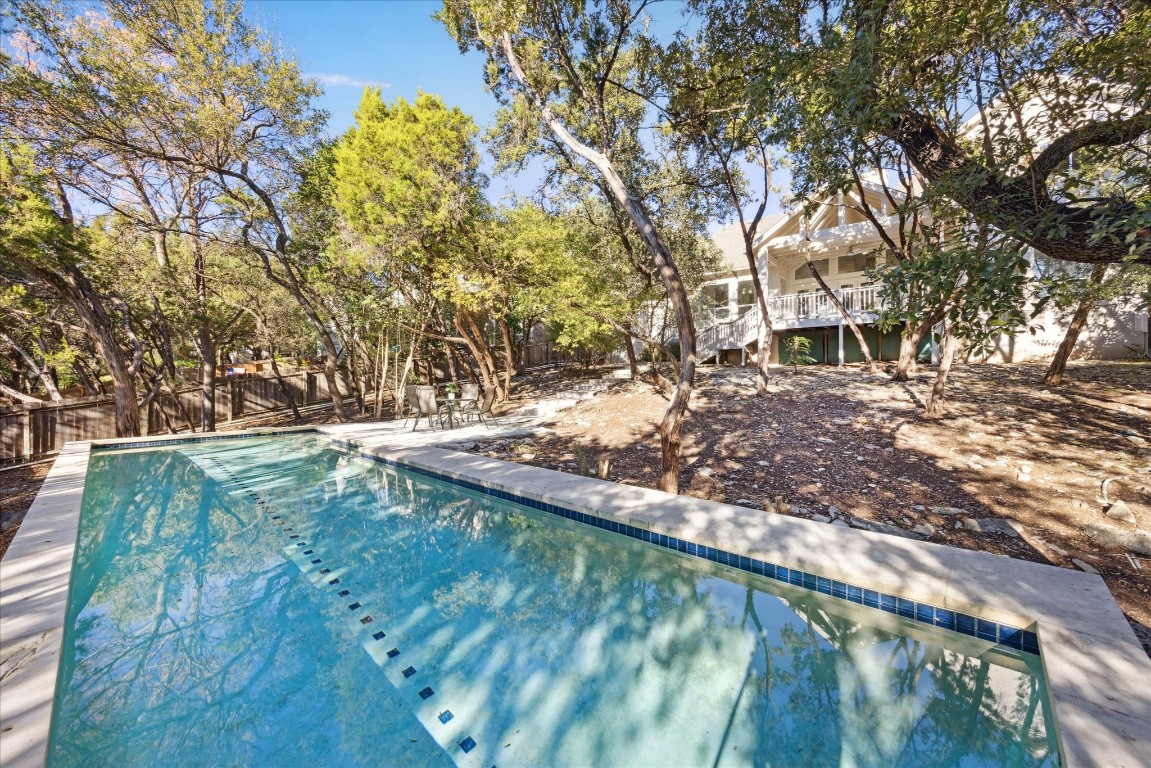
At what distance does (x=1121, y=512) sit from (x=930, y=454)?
74.8 inches

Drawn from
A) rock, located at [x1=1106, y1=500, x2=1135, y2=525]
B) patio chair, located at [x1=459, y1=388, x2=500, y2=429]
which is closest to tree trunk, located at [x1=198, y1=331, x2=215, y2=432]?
patio chair, located at [x1=459, y1=388, x2=500, y2=429]

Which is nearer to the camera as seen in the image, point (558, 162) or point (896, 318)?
point (896, 318)

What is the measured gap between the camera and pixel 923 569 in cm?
319

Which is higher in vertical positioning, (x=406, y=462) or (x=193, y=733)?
(x=406, y=462)

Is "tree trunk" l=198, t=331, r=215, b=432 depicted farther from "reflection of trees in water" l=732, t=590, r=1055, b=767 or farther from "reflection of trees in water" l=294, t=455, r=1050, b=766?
"reflection of trees in water" l=732, t=590, r=1055, b=767

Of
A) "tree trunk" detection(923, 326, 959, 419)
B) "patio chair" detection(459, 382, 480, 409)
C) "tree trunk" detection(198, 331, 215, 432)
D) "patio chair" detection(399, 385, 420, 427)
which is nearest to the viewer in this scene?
"tree trunk" detection(923, 326, 959, 419)

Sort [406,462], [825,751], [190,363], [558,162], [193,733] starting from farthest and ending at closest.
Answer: [190,363]
[558,162]
[406,462]
[193,733]
[825,751]

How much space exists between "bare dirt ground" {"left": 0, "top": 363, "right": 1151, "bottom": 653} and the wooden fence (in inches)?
37.8

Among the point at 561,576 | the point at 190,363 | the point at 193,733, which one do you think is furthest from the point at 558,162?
the point at 190,363

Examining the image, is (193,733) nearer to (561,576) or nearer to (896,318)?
(561,576)

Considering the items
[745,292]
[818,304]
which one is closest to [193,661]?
[818,304]

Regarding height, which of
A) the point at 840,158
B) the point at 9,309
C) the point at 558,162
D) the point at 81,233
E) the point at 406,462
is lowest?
the point at 406,462

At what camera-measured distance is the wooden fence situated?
920 cm

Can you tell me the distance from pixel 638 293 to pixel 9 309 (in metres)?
13.4
